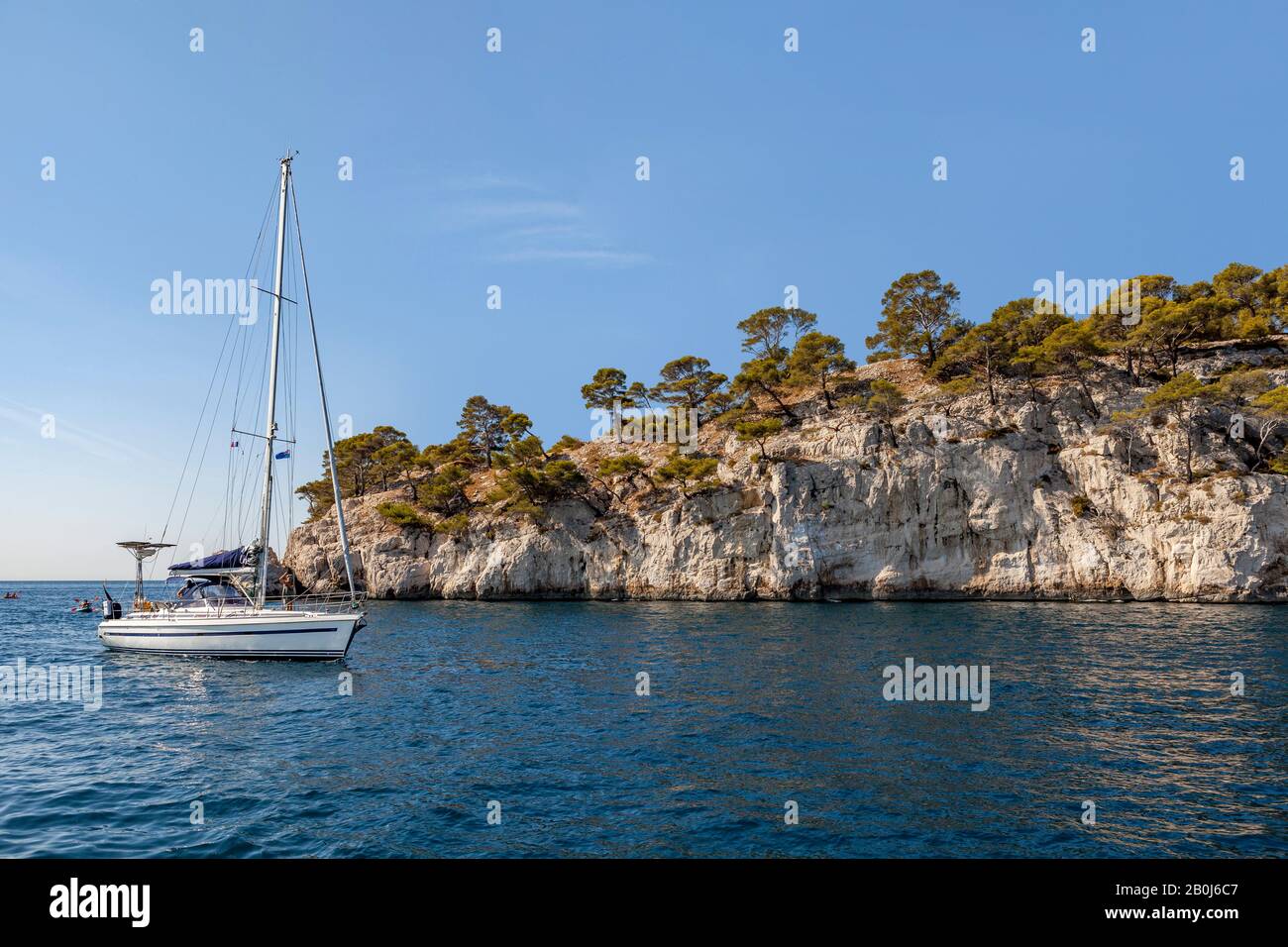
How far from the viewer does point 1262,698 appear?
19875mm

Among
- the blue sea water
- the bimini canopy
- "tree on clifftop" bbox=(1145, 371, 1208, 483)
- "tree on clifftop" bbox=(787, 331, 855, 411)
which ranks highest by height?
"tree on clifftop" bbox=(787, 331, 855, 411)

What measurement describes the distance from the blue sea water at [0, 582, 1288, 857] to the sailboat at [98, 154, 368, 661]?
141 centimetres

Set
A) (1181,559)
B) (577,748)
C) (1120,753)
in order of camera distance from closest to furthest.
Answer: (1120,753) < (577,748) < (1181,559)

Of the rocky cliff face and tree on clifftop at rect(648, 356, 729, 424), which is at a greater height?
tree on clifftop at rect(648, 356, 729, 424)

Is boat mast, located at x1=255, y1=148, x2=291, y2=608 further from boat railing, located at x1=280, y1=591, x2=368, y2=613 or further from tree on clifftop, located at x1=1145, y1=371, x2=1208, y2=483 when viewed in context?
tree on clifftop, located at x1=1145, y1=371, x2=1208, y2=483

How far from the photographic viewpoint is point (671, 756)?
1581 centimetres

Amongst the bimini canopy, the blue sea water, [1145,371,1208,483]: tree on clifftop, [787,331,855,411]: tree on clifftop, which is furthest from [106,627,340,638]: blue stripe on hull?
[1145,371,1208,483]: tree on clifftop

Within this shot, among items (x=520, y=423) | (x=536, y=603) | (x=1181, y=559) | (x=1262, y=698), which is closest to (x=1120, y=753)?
(x=1262, y=698)

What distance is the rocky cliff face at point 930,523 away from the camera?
4834cm

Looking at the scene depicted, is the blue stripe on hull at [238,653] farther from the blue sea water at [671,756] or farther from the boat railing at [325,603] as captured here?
the boat railing at [325,603]

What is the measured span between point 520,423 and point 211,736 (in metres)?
70.0

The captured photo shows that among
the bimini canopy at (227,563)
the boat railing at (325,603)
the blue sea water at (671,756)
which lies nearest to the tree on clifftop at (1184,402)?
the blue sea water at (671,756)

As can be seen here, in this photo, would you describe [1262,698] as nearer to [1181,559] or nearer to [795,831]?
[795,831]

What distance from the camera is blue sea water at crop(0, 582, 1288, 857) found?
11.6 metres
